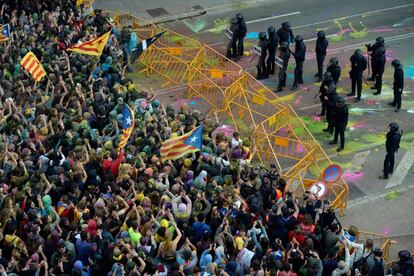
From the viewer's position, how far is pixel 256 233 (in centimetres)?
1758

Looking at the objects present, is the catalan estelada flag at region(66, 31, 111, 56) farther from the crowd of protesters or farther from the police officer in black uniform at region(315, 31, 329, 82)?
the police officer in black uniform at region(315, 31, 329, 82)

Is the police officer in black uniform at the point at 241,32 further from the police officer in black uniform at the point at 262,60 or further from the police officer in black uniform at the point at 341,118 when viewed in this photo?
the police officer in black uniform at the point at 341,118

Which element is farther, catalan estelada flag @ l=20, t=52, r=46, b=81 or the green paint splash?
the green paint splash

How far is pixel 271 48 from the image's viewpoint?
89.6ft

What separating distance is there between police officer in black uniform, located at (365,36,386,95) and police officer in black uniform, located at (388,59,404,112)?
0.66 meters

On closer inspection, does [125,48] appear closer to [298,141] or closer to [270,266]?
[298,141]

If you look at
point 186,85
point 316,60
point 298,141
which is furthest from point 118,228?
point 316,60

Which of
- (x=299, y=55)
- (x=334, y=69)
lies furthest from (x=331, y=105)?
(x=299, y=55)

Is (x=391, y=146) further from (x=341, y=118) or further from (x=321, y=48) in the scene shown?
(x=321, y=48)

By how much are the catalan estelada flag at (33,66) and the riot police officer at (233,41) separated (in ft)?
24.6

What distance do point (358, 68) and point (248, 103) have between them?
10.8 ft

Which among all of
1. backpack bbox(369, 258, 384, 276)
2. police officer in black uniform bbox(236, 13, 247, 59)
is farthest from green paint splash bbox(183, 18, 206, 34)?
backpack bbox(369, 258, 384, 276)

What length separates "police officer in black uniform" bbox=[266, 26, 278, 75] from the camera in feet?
88.8

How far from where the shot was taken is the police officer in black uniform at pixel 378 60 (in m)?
25.7
